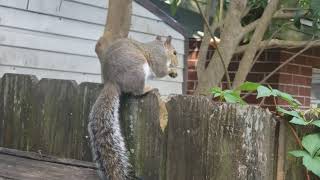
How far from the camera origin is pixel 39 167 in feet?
6.73

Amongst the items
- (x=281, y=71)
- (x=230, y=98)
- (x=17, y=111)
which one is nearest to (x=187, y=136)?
(x=230, y=98)

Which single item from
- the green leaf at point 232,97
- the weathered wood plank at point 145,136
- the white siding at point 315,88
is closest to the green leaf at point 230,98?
the green leaf at point 232,97

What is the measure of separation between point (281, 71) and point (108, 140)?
12.3 feet

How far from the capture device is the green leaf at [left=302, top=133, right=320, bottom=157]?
4.95 ft

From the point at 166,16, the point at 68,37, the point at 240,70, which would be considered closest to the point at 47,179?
the point at 240,70

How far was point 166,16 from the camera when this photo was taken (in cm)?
482

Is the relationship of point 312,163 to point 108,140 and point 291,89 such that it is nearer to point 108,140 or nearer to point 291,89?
point 108,140

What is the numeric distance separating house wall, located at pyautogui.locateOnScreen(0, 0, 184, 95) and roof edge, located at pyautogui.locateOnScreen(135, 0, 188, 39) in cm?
5

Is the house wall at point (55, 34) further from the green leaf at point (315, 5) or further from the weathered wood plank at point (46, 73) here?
the green leaf at point (315, 5)

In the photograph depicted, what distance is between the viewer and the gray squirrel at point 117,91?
5.56 feet

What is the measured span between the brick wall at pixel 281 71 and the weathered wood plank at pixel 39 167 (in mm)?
3226

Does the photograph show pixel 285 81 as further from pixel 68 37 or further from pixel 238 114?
pixel 238 114

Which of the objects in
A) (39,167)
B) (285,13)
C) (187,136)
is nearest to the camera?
(187,136)

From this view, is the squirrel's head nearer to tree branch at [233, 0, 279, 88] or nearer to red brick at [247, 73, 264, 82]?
tree branch at [233, 0, 279, 88]
